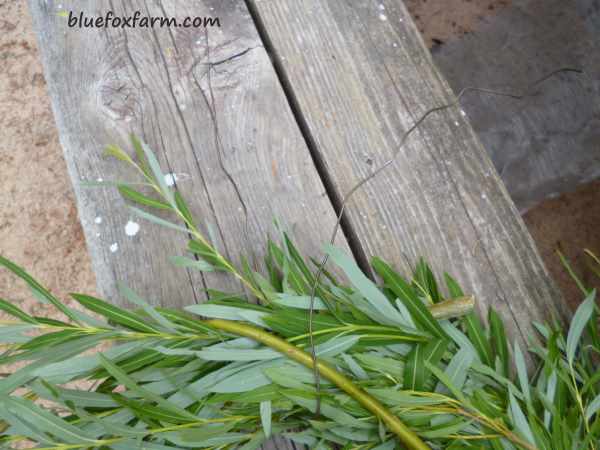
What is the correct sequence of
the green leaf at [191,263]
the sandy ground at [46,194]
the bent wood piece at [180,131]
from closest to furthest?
1. the green leaf at [191,263]
2. the bent wood piece at [180,131]
3. the sandy ground at [46,194]

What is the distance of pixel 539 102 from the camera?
2180mm

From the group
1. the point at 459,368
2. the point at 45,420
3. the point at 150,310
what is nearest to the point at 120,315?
the point at 150,310

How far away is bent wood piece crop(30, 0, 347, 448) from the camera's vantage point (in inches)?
40.8

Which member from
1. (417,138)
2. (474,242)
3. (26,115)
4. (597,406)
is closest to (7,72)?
(26,115)

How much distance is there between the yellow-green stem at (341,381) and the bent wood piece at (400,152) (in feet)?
0.94

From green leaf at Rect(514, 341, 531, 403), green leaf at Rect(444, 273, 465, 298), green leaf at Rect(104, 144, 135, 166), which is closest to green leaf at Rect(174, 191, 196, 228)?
green leaf at Rect(104, 144, 135, 166)

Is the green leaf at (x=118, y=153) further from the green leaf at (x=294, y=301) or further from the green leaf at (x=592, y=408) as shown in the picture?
the green leaf at (x=592, y=408)

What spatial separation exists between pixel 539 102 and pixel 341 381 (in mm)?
1789

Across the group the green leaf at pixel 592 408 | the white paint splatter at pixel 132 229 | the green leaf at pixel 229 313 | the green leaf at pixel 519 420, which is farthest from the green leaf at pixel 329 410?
the white paint splatter at pixel 132 229

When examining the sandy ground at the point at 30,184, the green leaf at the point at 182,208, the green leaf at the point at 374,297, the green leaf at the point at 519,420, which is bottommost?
the green leaf at the point at 519,420

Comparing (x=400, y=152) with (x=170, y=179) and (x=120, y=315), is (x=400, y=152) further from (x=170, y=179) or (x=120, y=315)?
(x=120, y=315)

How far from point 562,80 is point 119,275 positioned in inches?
75.6

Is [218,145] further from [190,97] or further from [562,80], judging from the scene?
[562,80]

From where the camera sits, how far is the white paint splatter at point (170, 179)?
3.48 feet
